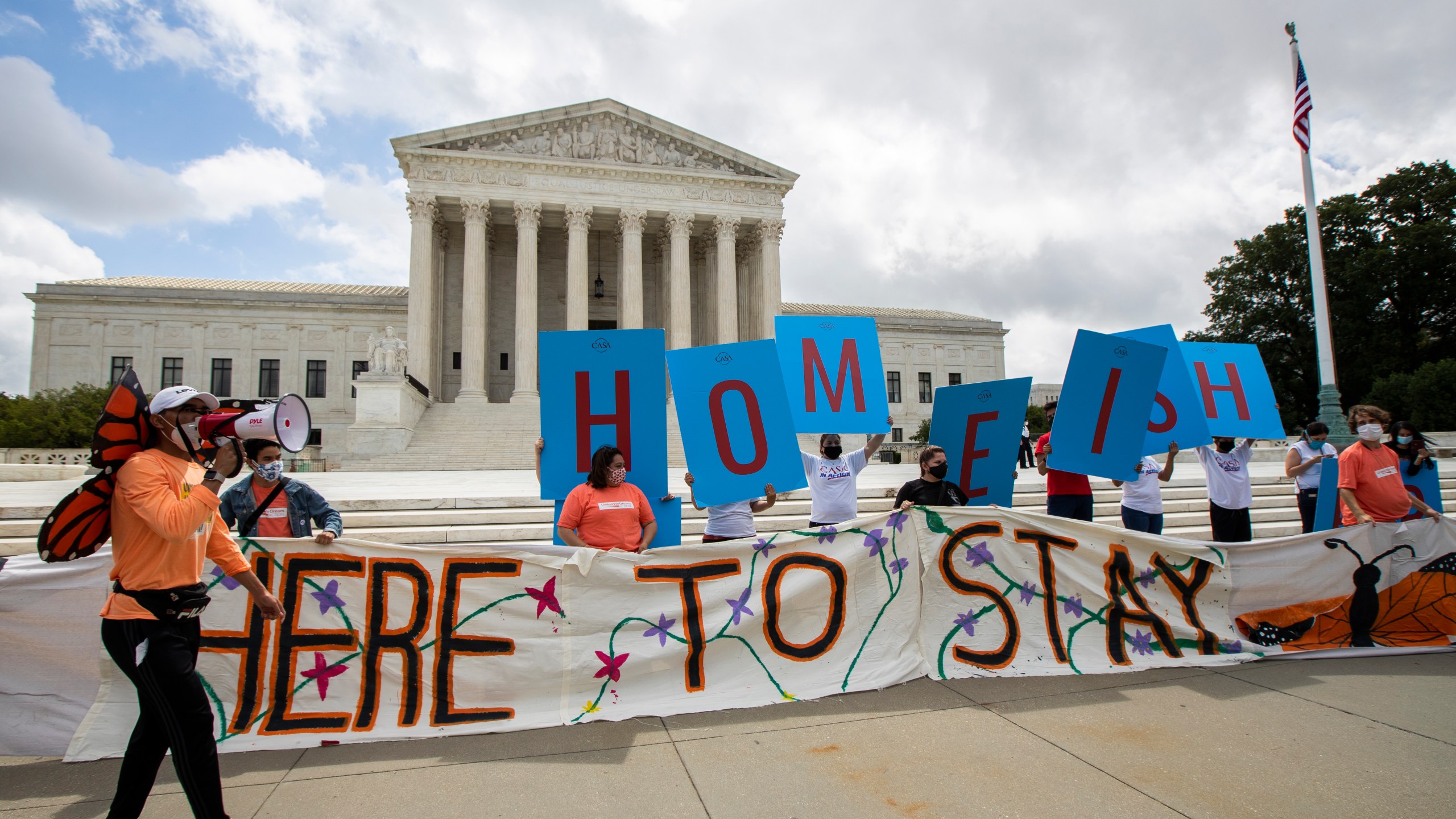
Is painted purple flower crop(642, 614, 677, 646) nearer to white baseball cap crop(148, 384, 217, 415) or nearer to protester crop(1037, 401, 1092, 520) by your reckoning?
white baseball cap crop(148, 384, 217, 415)

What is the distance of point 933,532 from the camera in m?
5.24

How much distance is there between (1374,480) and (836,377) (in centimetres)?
448

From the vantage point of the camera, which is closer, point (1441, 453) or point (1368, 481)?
point (1368, 481)

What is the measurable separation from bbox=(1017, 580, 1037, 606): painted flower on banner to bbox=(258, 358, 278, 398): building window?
150 ft

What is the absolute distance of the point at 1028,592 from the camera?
17.2 ft

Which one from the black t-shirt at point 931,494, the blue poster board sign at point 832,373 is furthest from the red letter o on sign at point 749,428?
the black t-shirt at point 931,494

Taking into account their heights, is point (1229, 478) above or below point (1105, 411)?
below

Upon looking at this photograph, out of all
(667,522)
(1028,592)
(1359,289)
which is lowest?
(1028,592)

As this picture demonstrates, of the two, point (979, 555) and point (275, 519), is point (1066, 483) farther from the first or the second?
point (275, 519)

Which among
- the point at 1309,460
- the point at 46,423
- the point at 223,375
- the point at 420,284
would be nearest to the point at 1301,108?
the point at 1309,460

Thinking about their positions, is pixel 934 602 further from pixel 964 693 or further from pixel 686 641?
pixel 686 641

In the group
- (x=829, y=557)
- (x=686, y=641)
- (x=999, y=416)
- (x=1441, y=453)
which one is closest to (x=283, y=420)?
(x=686, y=641)

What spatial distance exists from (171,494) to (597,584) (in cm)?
230

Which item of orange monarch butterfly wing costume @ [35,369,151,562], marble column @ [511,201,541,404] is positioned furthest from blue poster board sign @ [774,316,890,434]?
marble column @ [511,201,541,404]
